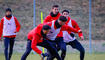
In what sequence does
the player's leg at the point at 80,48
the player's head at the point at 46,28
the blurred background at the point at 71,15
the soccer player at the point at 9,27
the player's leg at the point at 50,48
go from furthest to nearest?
the blurred background at the point at 71,15 < the soccer player at the point at 9,27 < the player's leg at the point at 80,48 < the player's leg at the point at 50,48 < the player's head at the point at 46,28

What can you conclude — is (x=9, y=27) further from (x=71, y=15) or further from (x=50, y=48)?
(x=71, y=15)

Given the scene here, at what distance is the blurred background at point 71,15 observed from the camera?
46.3 feet

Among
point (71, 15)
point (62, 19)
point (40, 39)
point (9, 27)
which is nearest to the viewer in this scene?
point (62, 19)

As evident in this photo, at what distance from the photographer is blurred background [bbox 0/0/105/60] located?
14.1 metres

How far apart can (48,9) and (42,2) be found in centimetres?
45

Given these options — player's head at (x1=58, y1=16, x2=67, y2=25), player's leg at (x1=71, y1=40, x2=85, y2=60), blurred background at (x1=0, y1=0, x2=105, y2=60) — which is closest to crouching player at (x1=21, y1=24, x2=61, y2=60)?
player's head at (x1=58, y1=16, x2=67, y2=25)

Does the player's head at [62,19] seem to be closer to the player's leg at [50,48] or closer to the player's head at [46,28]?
the player's head at [46,28]

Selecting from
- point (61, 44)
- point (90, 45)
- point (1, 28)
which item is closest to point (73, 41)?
point (61, 44)

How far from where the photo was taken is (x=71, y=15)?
14.3 m

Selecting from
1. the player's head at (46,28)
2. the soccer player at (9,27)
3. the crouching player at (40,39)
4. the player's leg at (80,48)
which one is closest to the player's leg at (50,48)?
the crouching player at (40,39)

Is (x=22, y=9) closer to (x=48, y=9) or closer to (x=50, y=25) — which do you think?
(x=48, y=9)

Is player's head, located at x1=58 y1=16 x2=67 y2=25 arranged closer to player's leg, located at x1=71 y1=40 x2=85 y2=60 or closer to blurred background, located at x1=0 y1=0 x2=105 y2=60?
player's leg, located at x1=71 y1=40 x2=85 y2=60

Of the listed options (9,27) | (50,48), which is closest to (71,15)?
(9,27)

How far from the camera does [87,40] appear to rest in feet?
45.6
